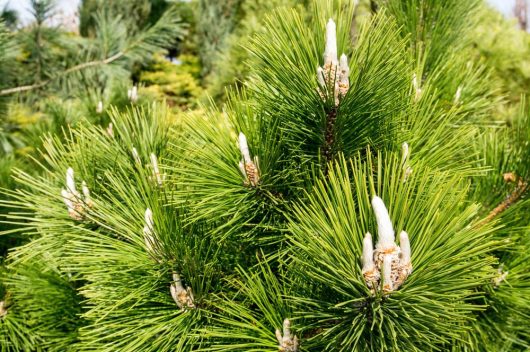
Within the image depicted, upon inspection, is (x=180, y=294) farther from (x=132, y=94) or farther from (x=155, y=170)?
(x=132, y=94)

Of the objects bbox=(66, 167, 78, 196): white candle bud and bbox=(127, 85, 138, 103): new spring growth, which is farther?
bbox=(127, 85, 138, 103): new spring growth

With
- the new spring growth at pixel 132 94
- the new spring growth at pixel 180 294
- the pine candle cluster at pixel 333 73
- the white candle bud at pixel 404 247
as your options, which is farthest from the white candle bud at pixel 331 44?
the new spring growth at pixel 132 94

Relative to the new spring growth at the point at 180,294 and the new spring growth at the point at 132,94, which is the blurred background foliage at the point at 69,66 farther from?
the new spring growth at the point at 180,294

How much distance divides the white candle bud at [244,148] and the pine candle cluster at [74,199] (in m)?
0.27

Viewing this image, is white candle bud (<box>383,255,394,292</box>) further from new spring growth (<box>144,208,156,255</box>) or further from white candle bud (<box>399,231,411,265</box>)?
new spring growth (<box>144,208,156,255</box>)

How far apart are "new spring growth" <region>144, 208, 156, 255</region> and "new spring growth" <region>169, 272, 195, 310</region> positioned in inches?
2.0

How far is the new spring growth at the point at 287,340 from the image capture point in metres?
0.54

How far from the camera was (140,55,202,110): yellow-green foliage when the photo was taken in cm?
686

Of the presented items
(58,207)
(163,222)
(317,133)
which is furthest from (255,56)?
(58,207)

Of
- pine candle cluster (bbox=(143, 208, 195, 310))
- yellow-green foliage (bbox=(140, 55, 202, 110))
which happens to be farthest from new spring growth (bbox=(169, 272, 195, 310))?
yellow-green foliage (bbox=(140, 55, 202, 110))

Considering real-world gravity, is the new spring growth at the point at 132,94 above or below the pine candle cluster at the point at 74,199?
above

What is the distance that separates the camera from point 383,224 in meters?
0.41

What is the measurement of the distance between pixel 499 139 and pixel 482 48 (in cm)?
291

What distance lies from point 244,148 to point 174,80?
674 centimetres
